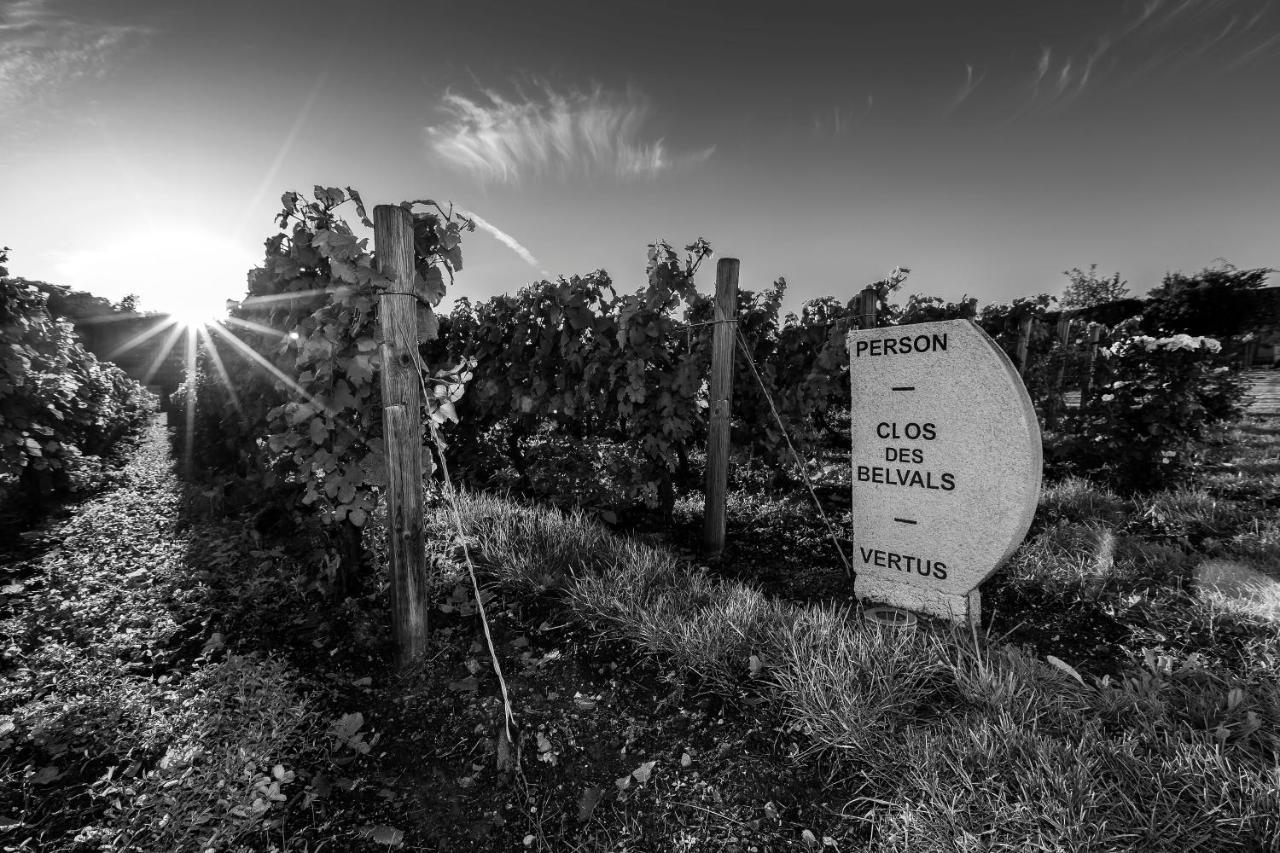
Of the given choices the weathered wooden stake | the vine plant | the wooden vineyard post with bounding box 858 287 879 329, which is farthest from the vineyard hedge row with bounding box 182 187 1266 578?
the weathered wooden stake

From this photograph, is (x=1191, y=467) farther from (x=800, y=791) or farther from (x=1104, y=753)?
(x=800, y=791)

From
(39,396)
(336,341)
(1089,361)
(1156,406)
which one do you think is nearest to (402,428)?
(336,341)

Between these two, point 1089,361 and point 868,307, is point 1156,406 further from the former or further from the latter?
point 868,307

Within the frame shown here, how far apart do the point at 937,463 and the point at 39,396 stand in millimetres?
8131

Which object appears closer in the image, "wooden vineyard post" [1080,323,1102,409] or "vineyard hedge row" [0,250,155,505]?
"vineyard hedge row" [0,250,155,505]

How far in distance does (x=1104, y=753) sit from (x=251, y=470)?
746cm

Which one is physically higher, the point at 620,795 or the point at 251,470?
the point at 251,470

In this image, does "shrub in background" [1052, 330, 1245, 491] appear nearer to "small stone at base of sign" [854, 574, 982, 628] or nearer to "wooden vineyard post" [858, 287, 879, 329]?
"wooden vineyard post" [858, 287, 879, 329]

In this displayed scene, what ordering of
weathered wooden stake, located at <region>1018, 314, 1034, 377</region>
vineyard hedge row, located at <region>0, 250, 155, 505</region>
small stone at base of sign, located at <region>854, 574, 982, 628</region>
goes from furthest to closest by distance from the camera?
1. weathered wooden stake, located at <region>1018, 314, 1034, 377</region>
2. vineyard hedge row, located at <region>0, 250, 155, 505</region>
3. small stone at base of sign, located at <region>854, 574, 982, 628</region>

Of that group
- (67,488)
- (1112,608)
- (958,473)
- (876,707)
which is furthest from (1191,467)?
(67,488)

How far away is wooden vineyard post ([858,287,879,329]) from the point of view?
4.02m

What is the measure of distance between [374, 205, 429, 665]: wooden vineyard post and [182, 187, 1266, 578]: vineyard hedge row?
13 centimetres

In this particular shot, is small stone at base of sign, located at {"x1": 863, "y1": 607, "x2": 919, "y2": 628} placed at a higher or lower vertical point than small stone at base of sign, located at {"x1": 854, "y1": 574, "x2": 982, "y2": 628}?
lower

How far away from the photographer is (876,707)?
214cm
